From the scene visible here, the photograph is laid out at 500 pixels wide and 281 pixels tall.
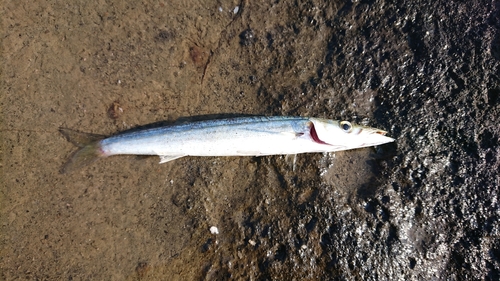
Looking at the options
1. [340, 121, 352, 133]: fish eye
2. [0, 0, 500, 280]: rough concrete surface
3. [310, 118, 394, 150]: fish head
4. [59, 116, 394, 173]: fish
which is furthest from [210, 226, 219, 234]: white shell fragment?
[340, 121, 352, 133]: fish eye

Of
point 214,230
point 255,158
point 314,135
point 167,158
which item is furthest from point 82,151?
point 314,135

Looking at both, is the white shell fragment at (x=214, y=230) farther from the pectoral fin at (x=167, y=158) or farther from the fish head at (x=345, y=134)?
the fish head at (x=345, y=134)

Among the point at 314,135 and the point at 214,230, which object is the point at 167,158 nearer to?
the point at 214,230

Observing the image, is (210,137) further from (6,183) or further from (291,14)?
(6,183)

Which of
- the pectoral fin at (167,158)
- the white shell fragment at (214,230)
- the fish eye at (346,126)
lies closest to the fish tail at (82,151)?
the pectoral fin at (167,158)

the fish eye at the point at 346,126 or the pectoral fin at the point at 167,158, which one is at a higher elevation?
the fish eye at the point at 346,126

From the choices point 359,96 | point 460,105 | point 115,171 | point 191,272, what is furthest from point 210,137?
point 460,105

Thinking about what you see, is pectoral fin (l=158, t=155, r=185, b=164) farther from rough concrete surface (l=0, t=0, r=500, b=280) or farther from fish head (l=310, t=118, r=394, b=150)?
fish head (l=310, t=118, r=394, b=150)

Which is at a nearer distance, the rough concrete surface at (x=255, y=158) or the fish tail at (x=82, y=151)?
the rough concrete surface at (x=255, y=158)
